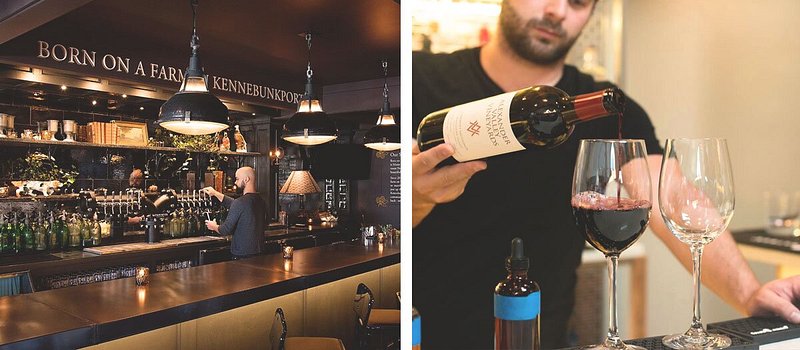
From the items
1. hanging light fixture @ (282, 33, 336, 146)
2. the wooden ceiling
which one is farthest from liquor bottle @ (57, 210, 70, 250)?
hanging light fixture @ (282, 33, 336, 146)

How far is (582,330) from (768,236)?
589 millimetres

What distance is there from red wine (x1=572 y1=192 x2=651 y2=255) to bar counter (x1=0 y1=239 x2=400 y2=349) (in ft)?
5.59

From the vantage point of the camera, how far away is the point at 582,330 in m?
1.11

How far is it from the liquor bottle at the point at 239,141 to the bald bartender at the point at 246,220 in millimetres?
128

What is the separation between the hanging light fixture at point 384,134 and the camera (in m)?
2.58

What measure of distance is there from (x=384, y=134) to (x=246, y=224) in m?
1.07

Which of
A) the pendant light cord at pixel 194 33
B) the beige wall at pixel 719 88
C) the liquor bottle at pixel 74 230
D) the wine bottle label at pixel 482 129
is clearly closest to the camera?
the wine bottle label at pixel 482 129

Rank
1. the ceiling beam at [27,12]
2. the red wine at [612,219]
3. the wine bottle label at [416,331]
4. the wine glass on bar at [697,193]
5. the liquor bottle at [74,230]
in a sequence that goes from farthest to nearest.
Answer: the liquor bottle at [74,230], the ceiling beam at [27,12], the wine bottle label at [416,331], the wine glass on bar at [697,193], the red wine at [612,219]

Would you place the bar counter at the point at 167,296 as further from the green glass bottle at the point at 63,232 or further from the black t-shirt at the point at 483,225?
the black t-shirt at the point at 483,225

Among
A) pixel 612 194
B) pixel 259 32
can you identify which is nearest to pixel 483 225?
pixel 612 194

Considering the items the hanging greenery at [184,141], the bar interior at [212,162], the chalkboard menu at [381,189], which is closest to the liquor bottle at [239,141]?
the bar interior at [212,162]

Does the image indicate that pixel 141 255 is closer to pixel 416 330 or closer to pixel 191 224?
pixel 191 224

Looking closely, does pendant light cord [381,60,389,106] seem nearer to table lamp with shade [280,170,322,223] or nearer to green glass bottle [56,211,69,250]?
table lamp with shade [280,170,322,223]

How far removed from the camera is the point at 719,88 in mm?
1253
